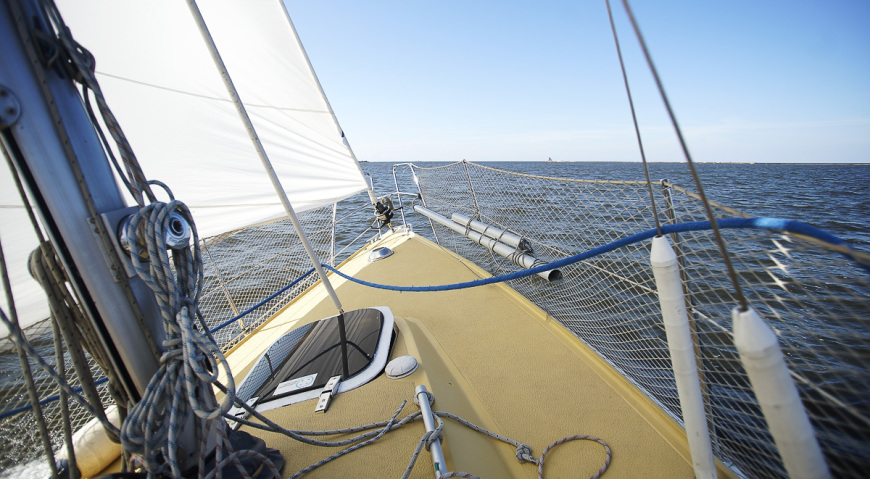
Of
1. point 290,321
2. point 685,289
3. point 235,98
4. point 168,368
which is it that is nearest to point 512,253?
point 685,289

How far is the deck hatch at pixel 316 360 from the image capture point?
1794 millimetres

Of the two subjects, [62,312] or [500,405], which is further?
[500,405]

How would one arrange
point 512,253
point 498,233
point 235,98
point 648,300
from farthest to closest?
point 648,300, point 498,233, point 512,253, point 235,98

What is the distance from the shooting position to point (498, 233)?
324 centimetres

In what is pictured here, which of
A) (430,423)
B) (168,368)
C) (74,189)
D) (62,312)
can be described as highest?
(74,189)

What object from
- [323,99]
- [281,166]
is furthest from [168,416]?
[323,99]

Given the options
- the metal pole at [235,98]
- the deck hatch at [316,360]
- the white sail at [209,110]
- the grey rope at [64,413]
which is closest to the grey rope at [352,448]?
the deck hatch at [316,360]

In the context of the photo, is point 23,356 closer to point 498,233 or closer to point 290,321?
point 290,321

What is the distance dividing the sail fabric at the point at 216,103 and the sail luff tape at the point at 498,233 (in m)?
1.66

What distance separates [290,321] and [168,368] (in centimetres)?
226

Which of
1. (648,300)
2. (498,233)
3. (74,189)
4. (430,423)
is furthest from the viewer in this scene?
(648,300)

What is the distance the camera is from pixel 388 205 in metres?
5.17

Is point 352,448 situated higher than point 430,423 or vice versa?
point 430,423

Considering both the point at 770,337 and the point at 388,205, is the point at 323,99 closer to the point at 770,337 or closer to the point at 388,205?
the point at 388,205
